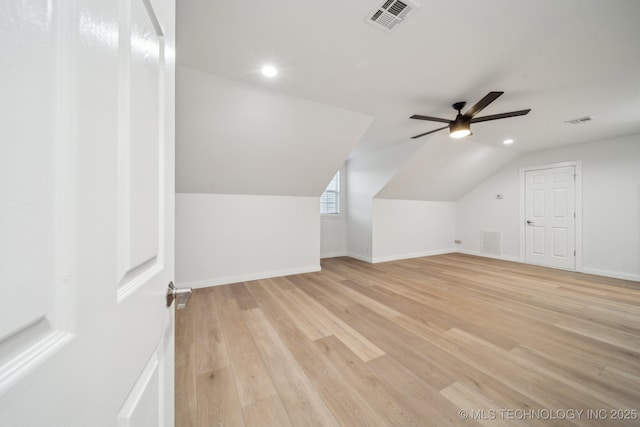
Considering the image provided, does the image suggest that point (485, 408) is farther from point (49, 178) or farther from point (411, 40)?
point (411, 40)

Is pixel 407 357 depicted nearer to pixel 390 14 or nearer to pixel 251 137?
pixel 390 14

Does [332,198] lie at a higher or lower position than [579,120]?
lower

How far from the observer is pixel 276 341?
193 centimetres

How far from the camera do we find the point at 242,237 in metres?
3.59

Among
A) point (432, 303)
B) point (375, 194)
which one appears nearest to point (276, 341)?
point (432, 303)

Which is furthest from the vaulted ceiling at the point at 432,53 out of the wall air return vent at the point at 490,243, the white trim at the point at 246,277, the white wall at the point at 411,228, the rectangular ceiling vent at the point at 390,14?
the wall air return vent at the point at 490,243

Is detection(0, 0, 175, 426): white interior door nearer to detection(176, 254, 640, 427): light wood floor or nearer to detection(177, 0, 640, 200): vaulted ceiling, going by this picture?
detection(176, 254, 640, 427): light wood floor

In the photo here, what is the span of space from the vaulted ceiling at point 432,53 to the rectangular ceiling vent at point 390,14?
0.15 ft

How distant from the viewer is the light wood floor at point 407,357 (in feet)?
4.20

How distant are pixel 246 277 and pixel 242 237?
0.65 meters

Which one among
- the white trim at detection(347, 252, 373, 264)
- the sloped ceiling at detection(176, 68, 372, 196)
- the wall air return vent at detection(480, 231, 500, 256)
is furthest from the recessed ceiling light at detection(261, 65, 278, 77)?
the wall air return vent at detection(480, 231, 500, 256)

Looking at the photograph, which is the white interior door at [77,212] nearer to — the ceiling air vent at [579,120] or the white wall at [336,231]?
the white wall at [336,231]

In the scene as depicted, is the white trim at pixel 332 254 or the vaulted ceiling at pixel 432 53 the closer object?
the vaulted ceiling at pixel 432 53

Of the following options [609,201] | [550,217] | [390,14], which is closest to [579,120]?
[609,201]
